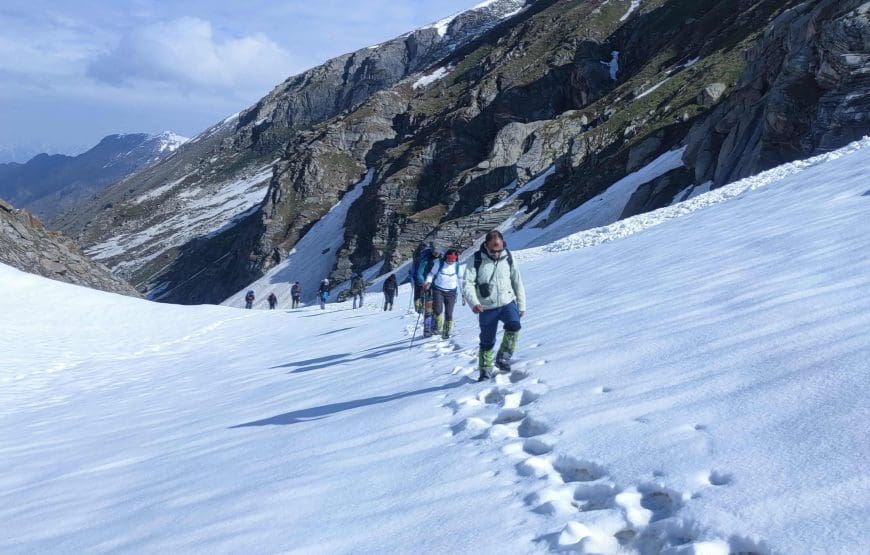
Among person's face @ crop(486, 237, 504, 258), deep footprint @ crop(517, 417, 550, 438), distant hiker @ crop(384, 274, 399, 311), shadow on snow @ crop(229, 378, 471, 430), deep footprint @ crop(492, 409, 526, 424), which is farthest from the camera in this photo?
distant hiker @ crop(384, 274, 399, 311)

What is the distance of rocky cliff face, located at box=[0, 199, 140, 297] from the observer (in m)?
36.2

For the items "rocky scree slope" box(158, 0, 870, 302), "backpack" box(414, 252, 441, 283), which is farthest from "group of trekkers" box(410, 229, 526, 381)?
"rocky scree slope" box(158, 0, 870, 302)

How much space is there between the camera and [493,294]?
7363mm

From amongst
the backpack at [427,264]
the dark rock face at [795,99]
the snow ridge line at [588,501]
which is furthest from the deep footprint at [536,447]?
the dark rock face at [795,99]

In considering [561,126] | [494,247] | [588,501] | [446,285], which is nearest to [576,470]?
[588,501]

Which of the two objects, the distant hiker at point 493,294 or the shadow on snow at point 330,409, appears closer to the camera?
the distant hiker at point 493,294

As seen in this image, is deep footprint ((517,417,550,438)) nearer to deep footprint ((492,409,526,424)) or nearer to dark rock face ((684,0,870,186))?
deep footprint ((492,409,526,424))

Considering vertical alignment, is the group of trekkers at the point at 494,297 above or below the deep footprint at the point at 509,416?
above

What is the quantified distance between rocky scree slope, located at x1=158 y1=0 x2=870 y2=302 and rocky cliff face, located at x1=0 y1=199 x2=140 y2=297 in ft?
96.0

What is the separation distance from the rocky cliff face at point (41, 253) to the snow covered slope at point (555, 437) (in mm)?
27446

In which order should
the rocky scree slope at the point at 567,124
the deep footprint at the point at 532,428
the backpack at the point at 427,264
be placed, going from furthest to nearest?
the rocky scree slope at the point at 567,124 < the backpack at the point at 427,264 < the deep footprint at the point at 532,428

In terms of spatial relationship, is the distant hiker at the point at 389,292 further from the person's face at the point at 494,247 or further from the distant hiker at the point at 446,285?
the person's face at the point at 494,247

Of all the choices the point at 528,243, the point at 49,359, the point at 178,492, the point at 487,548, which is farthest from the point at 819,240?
the point at 528,243

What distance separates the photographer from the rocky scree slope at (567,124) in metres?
27.0
